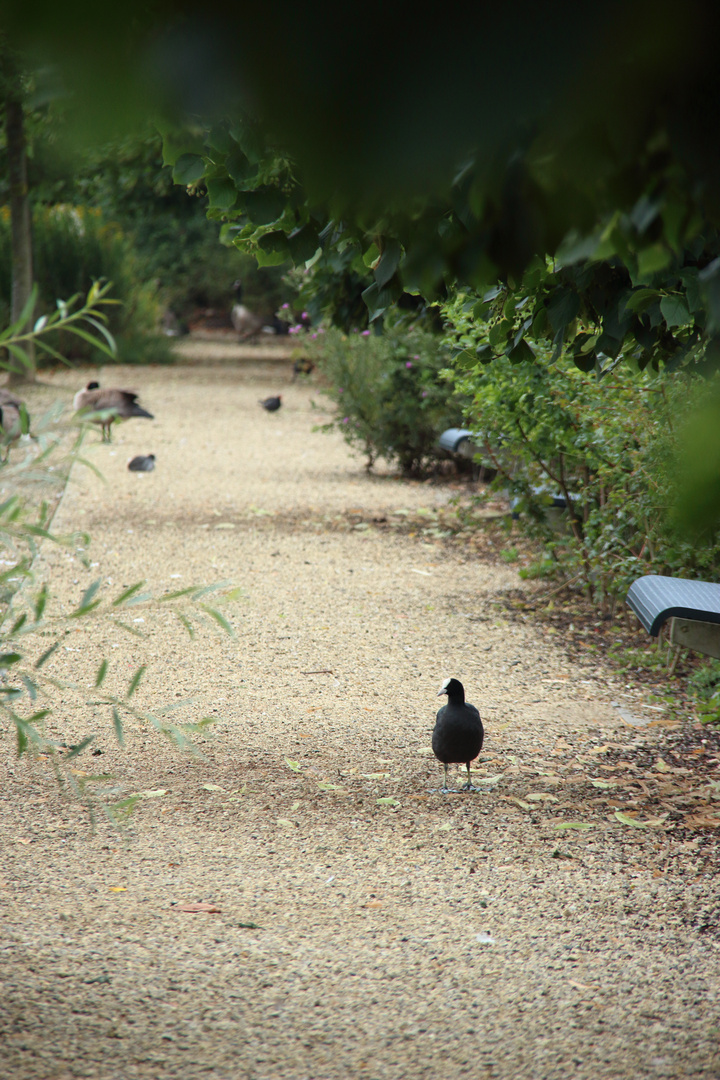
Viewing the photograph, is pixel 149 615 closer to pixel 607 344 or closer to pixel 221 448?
pixel 607 344

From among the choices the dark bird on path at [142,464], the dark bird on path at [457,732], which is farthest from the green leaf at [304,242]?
the dark bird on path at [142,464]

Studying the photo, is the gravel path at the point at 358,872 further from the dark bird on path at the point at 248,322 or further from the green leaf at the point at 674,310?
the dark bird on path at the point at 248,322

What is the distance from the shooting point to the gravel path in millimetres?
2182

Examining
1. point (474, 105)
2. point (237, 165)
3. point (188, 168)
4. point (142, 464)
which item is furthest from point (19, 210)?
point (474, 105)

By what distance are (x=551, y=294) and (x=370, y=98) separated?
2336 millimetres

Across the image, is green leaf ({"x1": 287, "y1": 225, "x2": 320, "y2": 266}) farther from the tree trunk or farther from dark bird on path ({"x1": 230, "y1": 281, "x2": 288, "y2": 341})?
dark bird on path ({"x1": 230, "y1": 281, "x2": 288, "y2": 341})


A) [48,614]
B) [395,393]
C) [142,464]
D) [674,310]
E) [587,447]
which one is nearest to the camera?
[674,310]

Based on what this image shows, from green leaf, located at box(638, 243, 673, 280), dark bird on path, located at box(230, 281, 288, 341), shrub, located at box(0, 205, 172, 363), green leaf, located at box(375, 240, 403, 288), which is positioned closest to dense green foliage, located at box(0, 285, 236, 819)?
green leaf, located at box(375, 240, 403, 288)

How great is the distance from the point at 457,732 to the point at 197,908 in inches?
43.2

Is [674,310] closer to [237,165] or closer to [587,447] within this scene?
[237,165]

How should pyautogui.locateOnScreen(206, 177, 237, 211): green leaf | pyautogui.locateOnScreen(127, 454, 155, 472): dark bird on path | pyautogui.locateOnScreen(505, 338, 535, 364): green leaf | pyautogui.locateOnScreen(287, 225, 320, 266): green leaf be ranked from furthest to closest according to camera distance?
pyautogui.locateOnScreen(127, 454, 155, 472): dark bird on path, pyautogui.locateOnScreen(505, 338, 535, 364): green leaf, pyautogui.locateOnScreen(287, 225, 320, 266): green leaf, pyautogui.locateOnScreen(206, 177, 237, 211): green leaf

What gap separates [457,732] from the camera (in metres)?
3.41

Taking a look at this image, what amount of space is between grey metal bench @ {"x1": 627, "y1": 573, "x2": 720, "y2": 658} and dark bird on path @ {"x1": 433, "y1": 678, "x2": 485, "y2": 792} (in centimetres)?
82

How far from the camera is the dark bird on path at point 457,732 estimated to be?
11.2 ft
